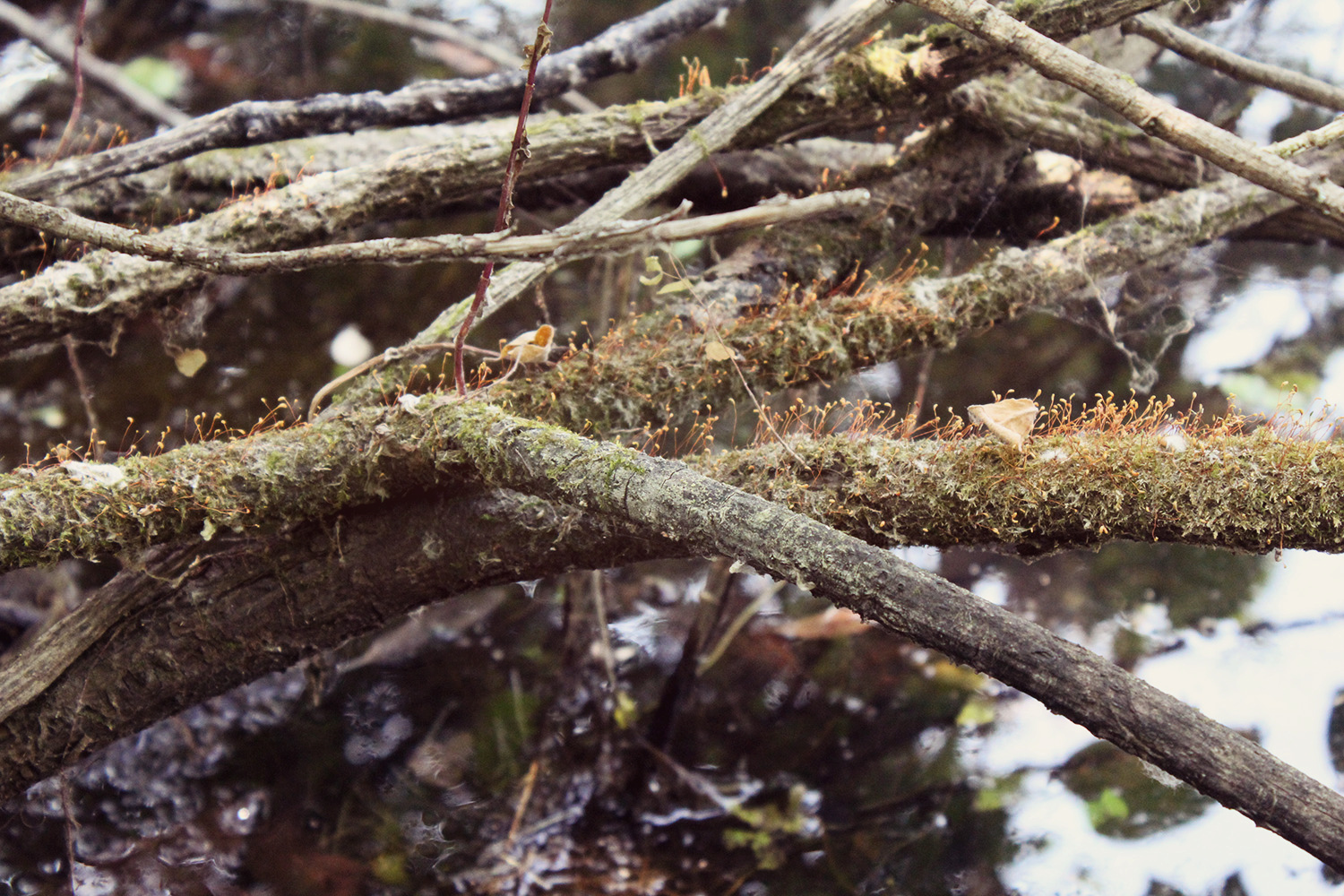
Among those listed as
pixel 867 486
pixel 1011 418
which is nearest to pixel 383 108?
pixel 867 486

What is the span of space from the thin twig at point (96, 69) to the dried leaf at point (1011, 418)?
13.2ft

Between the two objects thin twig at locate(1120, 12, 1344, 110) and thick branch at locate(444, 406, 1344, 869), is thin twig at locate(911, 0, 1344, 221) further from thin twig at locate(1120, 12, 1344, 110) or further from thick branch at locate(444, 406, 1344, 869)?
thick branch at locate(444, 406, 1344, 869)

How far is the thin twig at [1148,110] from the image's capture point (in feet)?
6.48

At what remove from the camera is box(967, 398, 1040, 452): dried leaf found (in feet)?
6.00

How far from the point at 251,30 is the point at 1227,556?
5990mm

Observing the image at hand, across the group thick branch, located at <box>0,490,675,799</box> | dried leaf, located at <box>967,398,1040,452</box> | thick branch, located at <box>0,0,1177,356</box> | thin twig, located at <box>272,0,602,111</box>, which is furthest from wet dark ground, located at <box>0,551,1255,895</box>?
thin twig, located at <box>272,0,602,111</box>

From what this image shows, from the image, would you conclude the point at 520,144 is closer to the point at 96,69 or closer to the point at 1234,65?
the point at 1234,65

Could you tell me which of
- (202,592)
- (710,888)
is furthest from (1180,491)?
(202,592)

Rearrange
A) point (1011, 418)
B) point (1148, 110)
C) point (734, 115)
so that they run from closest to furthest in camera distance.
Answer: point (1011, 418), point (1148, 110), point (734, 115)

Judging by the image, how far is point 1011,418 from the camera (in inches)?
72.5

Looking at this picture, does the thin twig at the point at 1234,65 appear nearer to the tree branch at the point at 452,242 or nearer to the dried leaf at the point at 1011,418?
the dried leaf at the point at 1011,418

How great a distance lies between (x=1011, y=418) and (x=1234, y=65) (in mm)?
2085

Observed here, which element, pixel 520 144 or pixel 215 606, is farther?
pixel 215 606

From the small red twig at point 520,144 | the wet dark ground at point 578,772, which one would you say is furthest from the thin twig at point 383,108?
the wet dark ground at point 578,772
